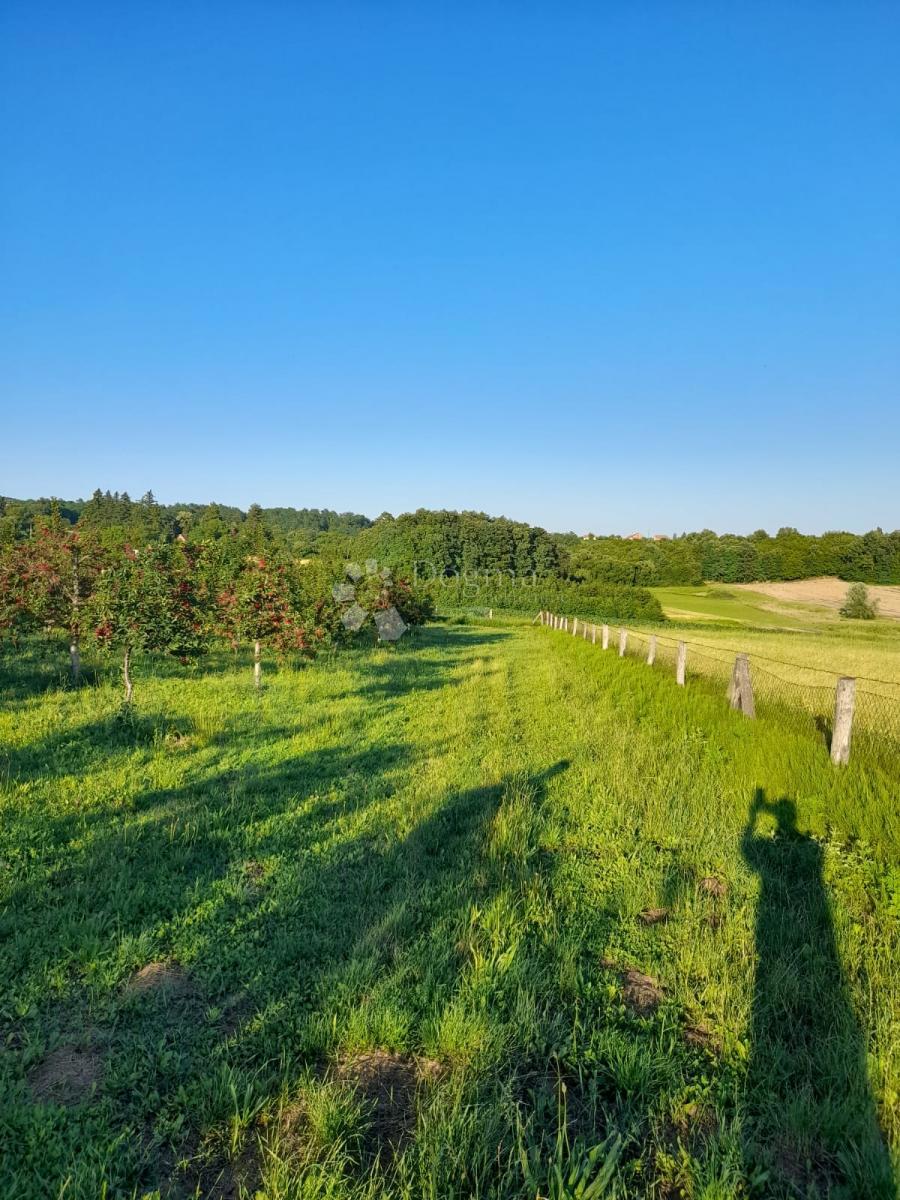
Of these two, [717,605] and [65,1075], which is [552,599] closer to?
[717,605]

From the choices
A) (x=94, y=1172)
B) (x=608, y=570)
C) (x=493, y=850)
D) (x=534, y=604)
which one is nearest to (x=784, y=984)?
(x=493, y=850)

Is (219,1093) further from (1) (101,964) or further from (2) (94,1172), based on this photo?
(1) (101,964)

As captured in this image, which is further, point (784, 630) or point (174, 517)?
point (174, 517)

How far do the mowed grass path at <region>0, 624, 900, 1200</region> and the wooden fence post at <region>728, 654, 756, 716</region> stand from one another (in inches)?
58.0

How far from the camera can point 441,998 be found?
335 centimetres

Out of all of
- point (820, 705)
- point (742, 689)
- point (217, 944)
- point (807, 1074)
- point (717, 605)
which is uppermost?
point (742, 689)

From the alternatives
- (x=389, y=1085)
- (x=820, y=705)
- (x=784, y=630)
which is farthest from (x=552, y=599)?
(x=389, y=1085)

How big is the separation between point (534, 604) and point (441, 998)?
66.9m

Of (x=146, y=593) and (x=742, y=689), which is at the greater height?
(x=146, y=593)
